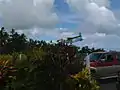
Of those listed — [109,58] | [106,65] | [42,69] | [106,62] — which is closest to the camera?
[42,69]

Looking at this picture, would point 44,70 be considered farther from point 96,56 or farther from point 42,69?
point 96,56

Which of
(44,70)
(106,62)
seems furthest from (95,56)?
(44,70)

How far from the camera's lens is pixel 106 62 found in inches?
935

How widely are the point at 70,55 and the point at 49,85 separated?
2.73 feet

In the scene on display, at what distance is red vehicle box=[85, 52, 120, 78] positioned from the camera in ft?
76.4

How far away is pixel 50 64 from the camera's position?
780 cm

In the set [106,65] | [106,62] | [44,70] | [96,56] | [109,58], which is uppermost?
[96,56]

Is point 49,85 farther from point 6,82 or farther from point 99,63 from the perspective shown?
point 99,63

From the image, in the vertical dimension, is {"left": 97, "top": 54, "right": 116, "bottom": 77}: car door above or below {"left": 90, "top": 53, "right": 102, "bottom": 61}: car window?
below

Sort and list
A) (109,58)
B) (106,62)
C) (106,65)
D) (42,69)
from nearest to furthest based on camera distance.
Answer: (42,69)
(106,65)
(106,62)
(109,58)

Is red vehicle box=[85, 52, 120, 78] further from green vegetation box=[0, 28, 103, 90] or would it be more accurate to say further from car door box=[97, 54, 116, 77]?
green vegetation box=[0, 28, 103, 90]

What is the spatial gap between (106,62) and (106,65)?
24 cm

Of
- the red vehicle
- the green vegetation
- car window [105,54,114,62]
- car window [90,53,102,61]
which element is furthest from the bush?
car window [105,54,114,62]

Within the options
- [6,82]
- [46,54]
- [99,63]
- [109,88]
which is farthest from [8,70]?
[99,63]
